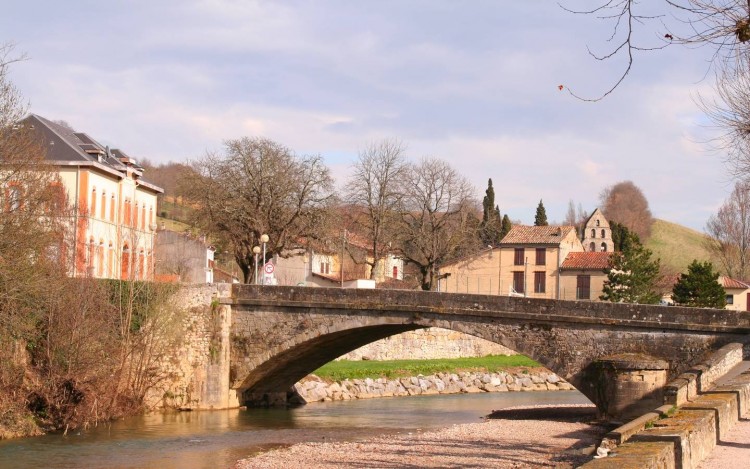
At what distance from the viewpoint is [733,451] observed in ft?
43.2

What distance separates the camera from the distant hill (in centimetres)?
11312

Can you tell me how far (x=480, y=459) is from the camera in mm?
20828

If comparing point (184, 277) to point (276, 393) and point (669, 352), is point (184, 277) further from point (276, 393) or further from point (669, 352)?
point (669, 352)

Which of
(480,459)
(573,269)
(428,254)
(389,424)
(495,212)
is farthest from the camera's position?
(495,212)

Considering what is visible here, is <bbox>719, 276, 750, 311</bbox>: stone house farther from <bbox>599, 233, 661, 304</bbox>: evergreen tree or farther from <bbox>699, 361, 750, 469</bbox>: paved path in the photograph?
<bbox>699, 361, 750, 469</bbox>: paved path

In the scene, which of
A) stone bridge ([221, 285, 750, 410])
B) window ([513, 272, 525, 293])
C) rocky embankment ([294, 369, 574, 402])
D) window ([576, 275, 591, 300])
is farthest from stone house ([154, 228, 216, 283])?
window ([576, 275, 591, 300])

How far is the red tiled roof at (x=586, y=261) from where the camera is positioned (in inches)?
2653

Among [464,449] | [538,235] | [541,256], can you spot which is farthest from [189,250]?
[464,449]

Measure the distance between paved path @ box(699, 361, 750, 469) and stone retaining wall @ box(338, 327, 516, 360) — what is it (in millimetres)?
31950

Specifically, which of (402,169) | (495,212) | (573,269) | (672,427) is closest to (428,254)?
(402,169)

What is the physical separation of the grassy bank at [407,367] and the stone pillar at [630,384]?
1494 cm

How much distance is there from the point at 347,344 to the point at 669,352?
12.3m

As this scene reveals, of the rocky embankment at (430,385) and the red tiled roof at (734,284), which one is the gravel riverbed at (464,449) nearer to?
the rocky embankment at (430,385)

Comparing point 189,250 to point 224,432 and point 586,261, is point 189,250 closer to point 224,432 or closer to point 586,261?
point 586,261
